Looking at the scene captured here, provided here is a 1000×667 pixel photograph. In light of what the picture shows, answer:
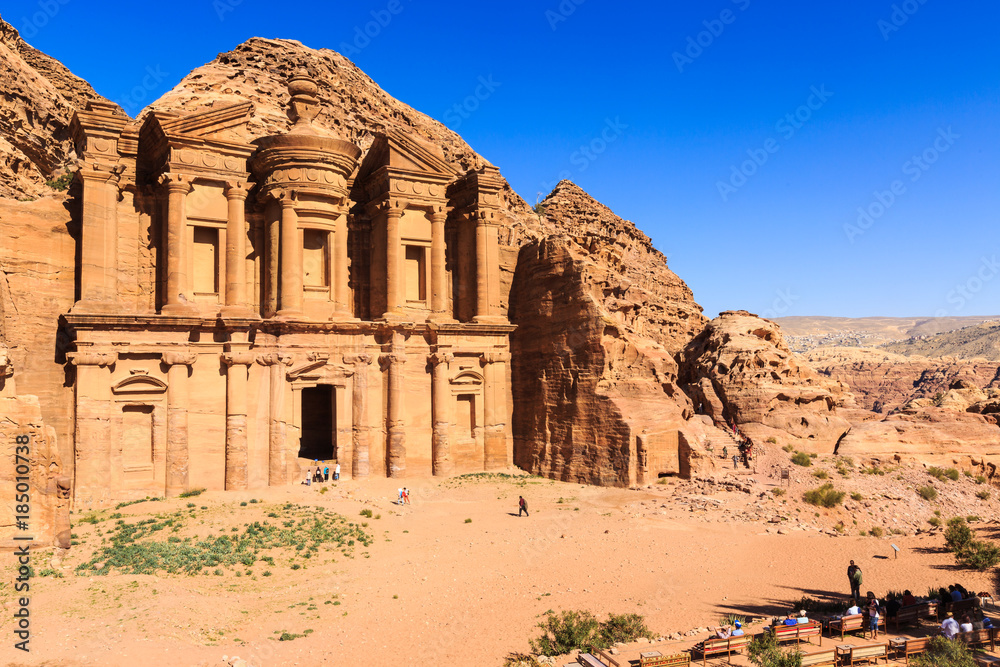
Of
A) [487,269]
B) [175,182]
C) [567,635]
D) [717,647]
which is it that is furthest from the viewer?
[487,269]

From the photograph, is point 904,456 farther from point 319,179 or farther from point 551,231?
point 319,179

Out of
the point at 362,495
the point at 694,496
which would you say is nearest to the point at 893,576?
the point at 694,496

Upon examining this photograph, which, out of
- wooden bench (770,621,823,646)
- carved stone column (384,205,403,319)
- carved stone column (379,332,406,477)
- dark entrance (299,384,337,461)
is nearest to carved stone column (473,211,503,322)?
carved stone column (384,205,403,319)

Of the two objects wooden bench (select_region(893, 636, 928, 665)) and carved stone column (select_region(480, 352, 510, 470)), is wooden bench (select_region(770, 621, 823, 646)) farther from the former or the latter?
carved stone column (select_region(480, 352, 510, 470))

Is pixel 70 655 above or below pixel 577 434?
below

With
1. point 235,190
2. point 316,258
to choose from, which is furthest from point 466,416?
point 235,190

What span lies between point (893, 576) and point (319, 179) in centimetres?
2461

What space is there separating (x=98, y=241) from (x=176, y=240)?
2.66m

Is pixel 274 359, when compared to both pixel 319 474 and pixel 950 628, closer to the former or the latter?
pixel 319 474

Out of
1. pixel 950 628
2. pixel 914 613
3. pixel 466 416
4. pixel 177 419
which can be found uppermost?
pixel 177 419

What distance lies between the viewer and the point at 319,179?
28891mm

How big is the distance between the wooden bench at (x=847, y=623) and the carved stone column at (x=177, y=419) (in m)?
21.5

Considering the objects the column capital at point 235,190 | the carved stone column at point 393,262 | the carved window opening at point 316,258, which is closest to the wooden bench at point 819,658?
the carved stone column at point 393,262

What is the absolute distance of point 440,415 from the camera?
3030 cm
